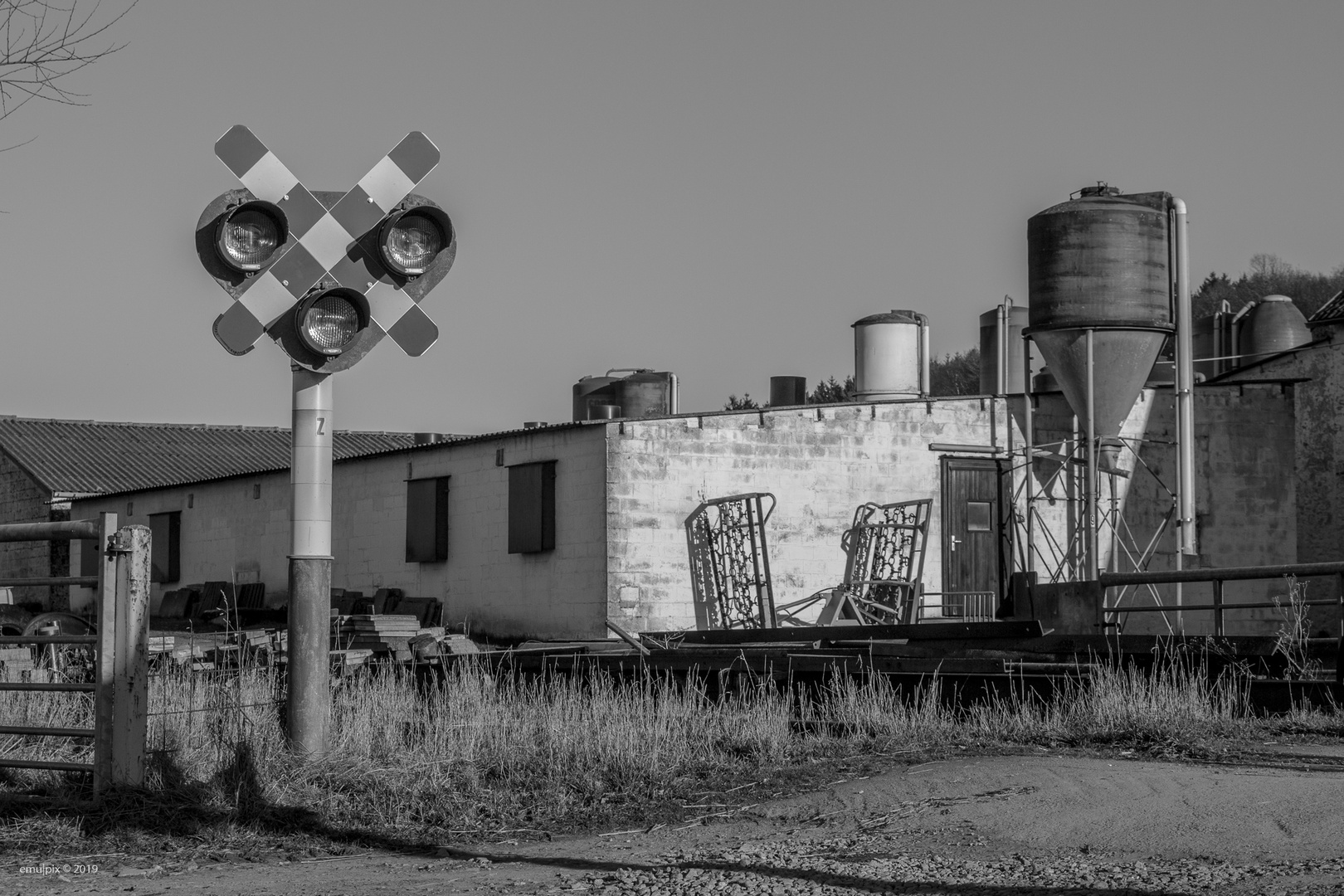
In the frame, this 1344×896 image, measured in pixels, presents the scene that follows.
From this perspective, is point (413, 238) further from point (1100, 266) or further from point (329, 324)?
point (1100, 266)

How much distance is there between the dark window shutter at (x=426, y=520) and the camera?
24.7 meters

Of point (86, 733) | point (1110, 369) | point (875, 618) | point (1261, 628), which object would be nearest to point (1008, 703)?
point (86, 733)

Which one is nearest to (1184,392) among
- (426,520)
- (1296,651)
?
(426,520)

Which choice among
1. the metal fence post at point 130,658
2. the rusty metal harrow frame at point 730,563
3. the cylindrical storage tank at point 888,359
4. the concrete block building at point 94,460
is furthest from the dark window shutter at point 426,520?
the metal fence post at point 130,658

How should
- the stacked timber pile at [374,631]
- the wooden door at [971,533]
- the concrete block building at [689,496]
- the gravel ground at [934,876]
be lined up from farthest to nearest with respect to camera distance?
the wooden door at [971,533]
the concrete block building at [689,496]
the stacked timber pile at [374,631]
the gravel ground at [934,876]

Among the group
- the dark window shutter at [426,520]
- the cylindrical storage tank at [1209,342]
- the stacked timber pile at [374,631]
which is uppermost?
the cylindrical storage tank at [1209,342]

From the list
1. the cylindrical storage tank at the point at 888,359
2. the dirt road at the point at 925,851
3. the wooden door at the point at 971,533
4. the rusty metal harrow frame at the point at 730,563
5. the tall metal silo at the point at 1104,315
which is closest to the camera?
the dirt road at the point at 925,851

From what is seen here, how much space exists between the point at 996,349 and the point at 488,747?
21232 mm

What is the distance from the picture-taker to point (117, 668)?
23.5 feet

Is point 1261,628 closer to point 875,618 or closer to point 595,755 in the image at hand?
point 875,618

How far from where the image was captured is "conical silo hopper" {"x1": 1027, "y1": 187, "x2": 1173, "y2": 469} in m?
23.8

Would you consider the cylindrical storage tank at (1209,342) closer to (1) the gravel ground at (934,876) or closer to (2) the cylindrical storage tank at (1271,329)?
(2) the cylindrical storage tank at (1271,329)

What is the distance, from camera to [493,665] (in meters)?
15.9

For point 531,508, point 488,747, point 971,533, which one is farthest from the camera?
point 971,533
